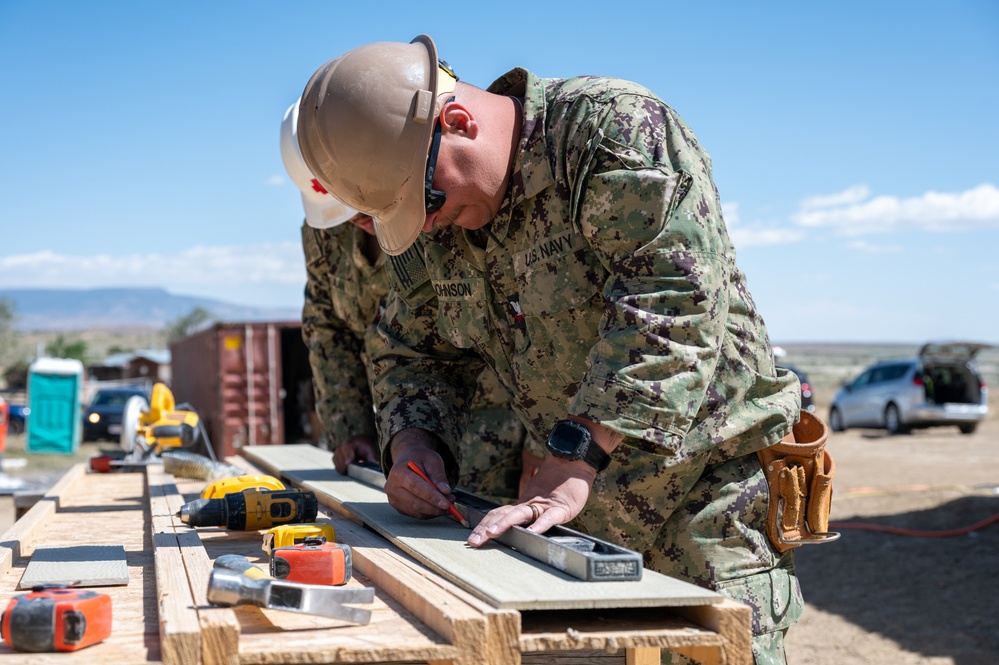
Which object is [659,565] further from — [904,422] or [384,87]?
[904,422]

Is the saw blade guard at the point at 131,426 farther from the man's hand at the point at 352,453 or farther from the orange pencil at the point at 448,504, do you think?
the orange pencil at the point at 448,504

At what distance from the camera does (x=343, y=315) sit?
4.42m

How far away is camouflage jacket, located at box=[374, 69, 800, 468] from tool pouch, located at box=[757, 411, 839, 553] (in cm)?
11

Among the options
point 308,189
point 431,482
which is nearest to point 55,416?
point 308,189

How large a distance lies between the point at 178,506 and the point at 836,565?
8197mm

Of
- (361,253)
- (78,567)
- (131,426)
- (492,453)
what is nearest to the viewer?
(78,567)

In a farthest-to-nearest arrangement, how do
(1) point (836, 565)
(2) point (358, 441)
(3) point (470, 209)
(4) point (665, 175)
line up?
(1) point (836, 565)
(2) point (358, 441)
(3) point (470, 209)
(4) point (665, 175)

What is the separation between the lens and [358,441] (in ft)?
12.9

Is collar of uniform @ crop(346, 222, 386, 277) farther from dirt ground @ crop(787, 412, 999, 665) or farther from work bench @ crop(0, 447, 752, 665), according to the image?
dirt ground @ crop(787, 412, 999, 665)

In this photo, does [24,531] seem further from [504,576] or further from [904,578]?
[904,578]

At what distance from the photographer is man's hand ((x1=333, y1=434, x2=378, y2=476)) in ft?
12.6

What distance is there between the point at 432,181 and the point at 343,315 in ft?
6.88

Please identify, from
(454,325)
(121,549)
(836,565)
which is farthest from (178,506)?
(836,565)

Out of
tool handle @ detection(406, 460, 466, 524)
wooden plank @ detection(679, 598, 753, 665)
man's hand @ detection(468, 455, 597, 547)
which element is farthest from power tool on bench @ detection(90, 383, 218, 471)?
wooden plank @ detection(679, 598, 753, 665)
